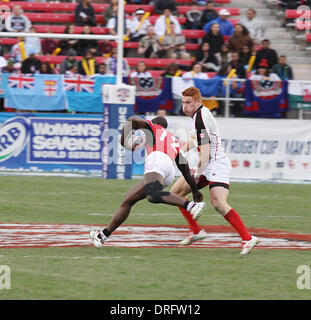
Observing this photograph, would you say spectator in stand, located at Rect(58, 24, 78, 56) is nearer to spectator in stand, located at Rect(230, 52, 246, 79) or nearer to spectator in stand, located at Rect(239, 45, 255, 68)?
spectator in stand, located at Rect(230, 52, 246, 79)

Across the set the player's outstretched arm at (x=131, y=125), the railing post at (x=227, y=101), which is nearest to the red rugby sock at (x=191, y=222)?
the player's outstretched arm at (x=131, y=125)

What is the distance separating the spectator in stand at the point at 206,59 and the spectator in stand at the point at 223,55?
0.11m

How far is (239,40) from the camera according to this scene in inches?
802

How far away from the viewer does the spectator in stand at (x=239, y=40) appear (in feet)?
66.3

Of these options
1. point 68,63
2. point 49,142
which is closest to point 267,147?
point 49,142

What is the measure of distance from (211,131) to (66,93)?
9681 mm

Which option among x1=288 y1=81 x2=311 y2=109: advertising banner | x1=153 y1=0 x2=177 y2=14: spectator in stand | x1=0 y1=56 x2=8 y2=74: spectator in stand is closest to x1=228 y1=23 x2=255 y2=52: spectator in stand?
x1=288 y1=81 x2=311 y2=109: advertising banner

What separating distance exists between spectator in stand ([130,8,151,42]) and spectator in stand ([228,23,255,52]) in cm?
253

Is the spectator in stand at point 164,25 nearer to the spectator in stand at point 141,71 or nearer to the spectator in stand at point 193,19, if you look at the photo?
the spectator in stand at point 193,19

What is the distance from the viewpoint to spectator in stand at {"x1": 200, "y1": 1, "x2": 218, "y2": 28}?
21.8 metres

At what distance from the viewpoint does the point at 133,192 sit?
8.51 metres
